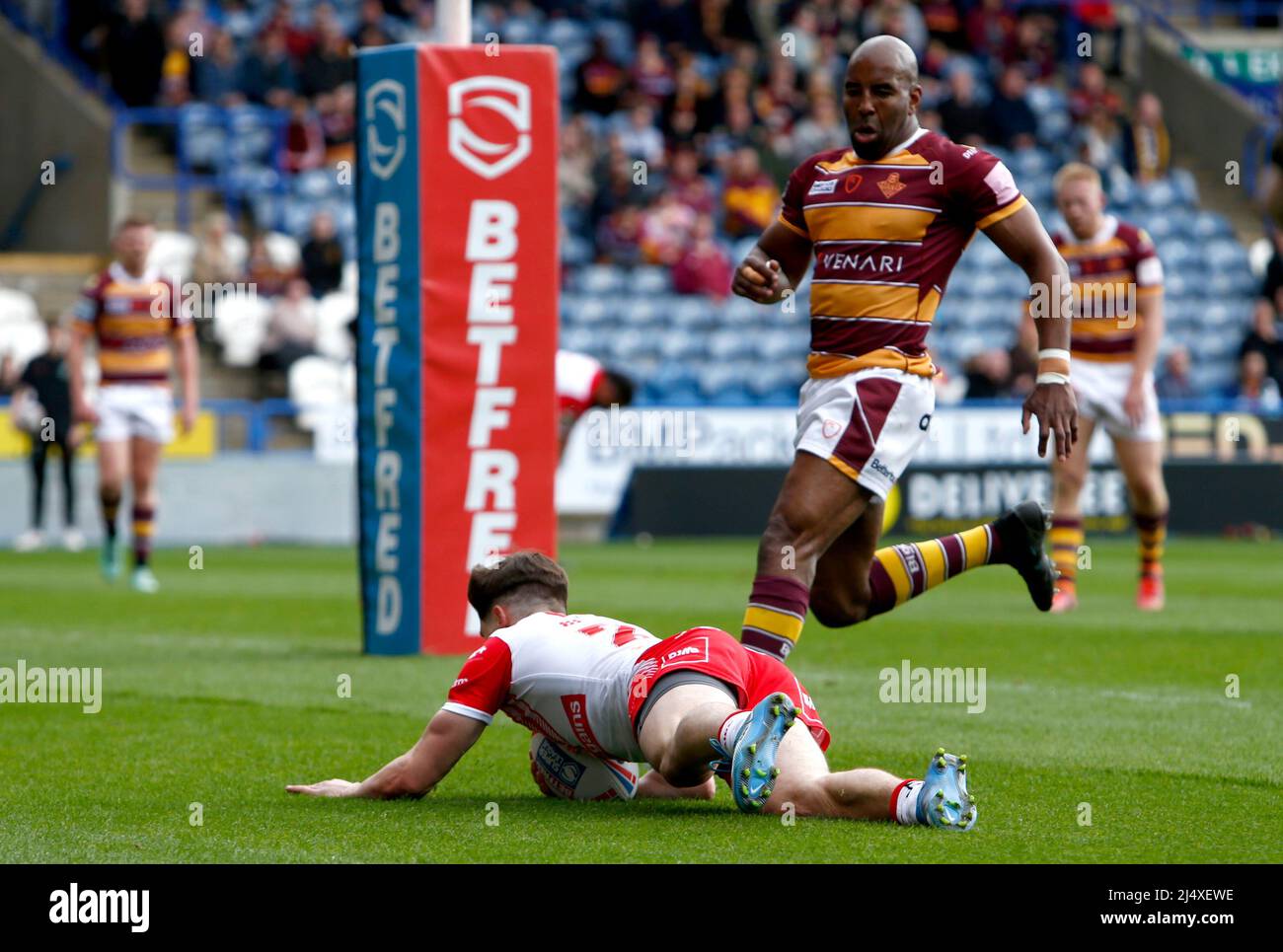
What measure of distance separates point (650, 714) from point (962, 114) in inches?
841

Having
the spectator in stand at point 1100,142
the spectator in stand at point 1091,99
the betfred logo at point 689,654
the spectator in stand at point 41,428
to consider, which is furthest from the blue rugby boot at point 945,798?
the spectator in stand at point 1091,99

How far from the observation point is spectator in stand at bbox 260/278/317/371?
22000 mm

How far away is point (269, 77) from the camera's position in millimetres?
24219

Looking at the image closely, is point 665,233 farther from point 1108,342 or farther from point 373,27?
point 1108,342

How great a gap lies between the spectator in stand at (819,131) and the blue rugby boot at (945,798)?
2070 centimetres

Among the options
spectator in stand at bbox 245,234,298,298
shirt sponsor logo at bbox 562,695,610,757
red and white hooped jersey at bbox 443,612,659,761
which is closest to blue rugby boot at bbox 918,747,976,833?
red and white hooped jersey at bbox 443,612,659,761

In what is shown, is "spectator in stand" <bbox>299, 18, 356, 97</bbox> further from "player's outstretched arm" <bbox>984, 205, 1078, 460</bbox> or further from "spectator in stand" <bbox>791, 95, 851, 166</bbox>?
"player's outstretched arm" <bbox>984, 205, 1078, 460</bbox>

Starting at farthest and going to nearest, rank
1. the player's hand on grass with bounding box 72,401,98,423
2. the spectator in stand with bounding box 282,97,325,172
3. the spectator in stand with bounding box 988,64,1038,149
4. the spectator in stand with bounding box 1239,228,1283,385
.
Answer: the spectator in stand with bounding box 988,64,1038,149 → the spectator in stand with bounding box 282,97,325,172 → the spectator in stand with bounding box 1239,228,1283,385 → the player's hand on grass with bounding box 72,401,98,423

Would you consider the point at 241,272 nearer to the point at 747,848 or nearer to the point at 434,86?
the point at 434,86

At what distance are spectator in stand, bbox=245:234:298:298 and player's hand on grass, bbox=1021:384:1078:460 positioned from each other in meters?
16.6

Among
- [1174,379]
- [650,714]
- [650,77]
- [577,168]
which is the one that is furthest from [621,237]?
[650,714]

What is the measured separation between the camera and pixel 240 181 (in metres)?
23.8

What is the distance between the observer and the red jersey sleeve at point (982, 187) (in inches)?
253

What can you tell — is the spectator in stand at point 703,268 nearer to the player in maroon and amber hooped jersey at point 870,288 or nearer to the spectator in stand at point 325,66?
the spectator in stand at point 325,66
